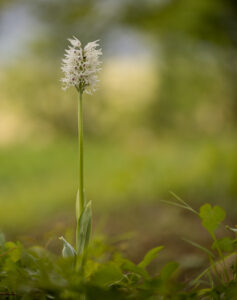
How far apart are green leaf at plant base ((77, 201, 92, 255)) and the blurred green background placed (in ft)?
9.34

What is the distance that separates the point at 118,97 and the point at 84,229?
6569mm

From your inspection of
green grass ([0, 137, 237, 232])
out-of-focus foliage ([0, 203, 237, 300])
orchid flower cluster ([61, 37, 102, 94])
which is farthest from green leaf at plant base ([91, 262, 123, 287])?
green grass ([0, 137, 237, 232])

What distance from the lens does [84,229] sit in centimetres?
73

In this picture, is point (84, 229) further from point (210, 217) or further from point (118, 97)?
point (118, 97)

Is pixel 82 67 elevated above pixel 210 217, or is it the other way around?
pixel 82 67

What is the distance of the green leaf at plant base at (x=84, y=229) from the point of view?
72cm

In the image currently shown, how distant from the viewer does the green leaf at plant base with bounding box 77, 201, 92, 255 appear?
0.72 m

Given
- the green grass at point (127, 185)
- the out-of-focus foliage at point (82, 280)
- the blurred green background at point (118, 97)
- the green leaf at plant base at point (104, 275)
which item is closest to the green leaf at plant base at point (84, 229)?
the out-of-focus foliage at point (82, 280)

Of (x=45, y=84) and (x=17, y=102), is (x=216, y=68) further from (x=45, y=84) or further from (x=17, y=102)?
(x=17, y=102)

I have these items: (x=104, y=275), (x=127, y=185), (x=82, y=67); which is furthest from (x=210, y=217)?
(x=127, y=185)

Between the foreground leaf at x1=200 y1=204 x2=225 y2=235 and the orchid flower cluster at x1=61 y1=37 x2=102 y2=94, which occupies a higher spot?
the orchid flower cluster at x1=61 y1=37 x2=102 y2=94

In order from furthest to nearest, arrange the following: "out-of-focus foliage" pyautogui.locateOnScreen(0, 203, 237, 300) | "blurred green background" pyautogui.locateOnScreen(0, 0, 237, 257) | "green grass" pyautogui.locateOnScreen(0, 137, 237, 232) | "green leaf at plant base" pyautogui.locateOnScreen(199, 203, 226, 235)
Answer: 1. "blurred green background" pyautogui.locateOnScreen(0, 0, 237, 257)
2. "green grass" pyautogui.locateOnScreen(0, 137, 237, 232)
3. "green leaf at plant base" pyautogui.locateOnScreen(199, 203, 226, 235)
4. "out-of-focus foliage" pyautogui.locateOnScreen(0, 203, 237, 300)

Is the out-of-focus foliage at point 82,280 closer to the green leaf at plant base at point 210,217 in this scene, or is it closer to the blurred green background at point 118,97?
the green leaf at plant base at point 210,217

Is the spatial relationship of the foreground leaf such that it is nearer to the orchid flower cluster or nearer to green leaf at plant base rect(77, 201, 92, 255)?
green leaf at plant base rect(77, 201, 92, 255)
